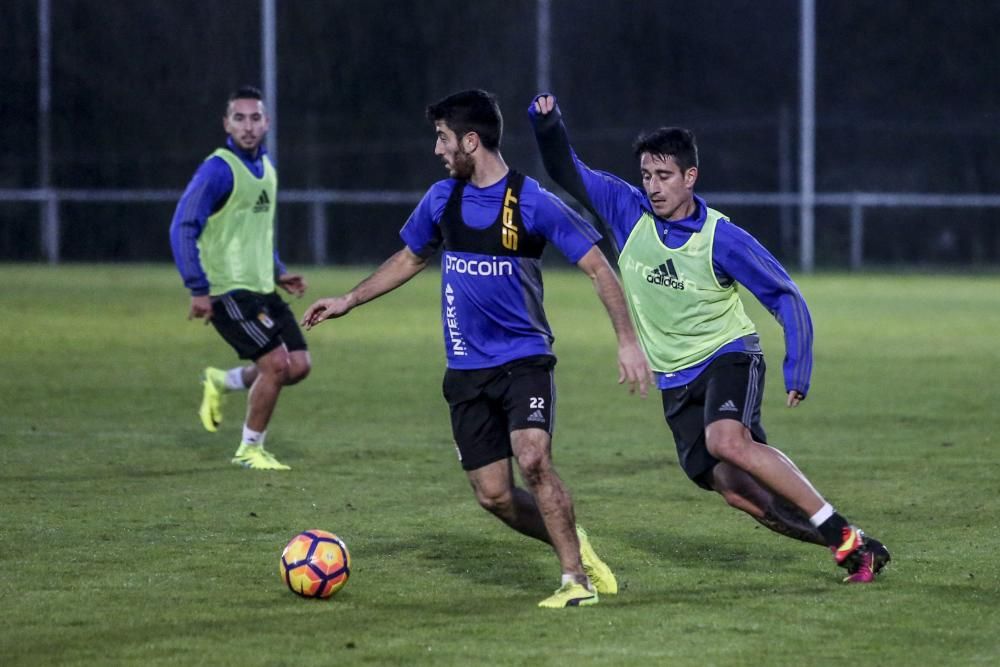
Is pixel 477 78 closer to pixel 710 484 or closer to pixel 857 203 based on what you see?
pixel 857 203

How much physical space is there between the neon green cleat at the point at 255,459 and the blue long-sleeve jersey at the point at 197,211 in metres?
0.94

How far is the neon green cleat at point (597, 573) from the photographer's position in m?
6.65

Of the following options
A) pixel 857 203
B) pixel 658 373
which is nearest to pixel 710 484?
pixel 658 373

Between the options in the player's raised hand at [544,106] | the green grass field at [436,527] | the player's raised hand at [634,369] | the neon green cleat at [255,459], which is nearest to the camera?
the green grass field at [436,527]

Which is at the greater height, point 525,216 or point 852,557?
point 525,216

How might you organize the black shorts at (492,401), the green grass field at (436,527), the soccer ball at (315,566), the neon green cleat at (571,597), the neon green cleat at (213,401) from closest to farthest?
the green grass field at (436,527), the neon green cleat at (571,597), the soccer ball at (315,566), the black shorts at (492,401), the neon green cleat at (213,401)

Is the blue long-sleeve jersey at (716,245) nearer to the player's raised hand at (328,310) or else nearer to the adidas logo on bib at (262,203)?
the player's raised hand at (328,310)

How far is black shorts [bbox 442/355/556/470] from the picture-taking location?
6.58 meters

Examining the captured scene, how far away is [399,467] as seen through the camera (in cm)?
1030

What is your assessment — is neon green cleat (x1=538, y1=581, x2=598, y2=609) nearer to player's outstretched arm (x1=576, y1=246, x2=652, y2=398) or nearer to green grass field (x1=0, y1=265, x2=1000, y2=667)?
green grass field (x1=0, y1=265, x2=1000, y2=667)

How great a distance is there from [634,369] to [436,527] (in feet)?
7.40

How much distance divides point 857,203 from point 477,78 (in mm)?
7848

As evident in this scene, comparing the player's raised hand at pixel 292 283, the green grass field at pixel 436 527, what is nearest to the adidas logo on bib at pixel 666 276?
the green grass field at pixel 436 527

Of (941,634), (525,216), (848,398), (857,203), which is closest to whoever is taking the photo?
(941,634)
